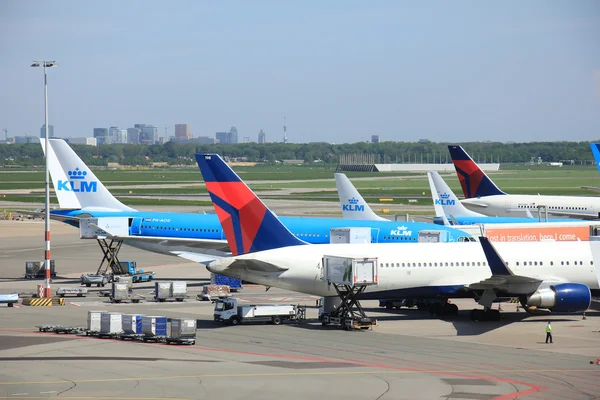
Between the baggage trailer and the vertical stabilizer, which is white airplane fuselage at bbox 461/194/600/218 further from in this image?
the baggage trailer

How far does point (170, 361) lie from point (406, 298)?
57.9ft

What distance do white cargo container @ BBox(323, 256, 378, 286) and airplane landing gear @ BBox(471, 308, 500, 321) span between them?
20.8 feet

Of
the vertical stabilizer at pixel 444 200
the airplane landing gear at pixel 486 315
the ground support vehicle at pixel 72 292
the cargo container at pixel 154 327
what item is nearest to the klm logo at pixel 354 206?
the vertical stabilizer at pixel 444 200

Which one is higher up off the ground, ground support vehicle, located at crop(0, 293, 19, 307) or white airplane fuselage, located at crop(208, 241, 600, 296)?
white airplane fuselage, located at crop(208, 241, 600, 296)

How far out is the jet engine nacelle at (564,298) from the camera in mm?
49875

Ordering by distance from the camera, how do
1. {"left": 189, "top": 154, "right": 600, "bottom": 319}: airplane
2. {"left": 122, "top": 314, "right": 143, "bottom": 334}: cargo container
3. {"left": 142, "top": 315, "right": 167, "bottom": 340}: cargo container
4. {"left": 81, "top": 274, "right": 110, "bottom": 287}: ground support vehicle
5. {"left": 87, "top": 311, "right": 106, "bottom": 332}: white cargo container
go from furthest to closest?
{"left": 81, "top": 274, "right": 110, "bottom": 287}: ground support vehicle, {"left": 189, "top": 154, "right": 600, "bottom": 319}: airplane, {"left": 87, "top": 311, "right": 106, "bottom": 332}: white cargo container, {"left": 122, "top": 314, "right": 143, "bottom": 334}: cargo container, {"left": 142, "top": 315, "right": 167, "bottom": 340}: cargo container

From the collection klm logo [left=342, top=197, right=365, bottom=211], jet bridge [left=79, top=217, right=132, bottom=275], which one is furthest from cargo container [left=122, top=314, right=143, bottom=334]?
klm logo [left=342, top=197, right=365, bottom=211]

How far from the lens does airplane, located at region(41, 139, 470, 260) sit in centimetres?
6812

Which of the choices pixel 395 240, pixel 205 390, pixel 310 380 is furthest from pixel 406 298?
pixel 205 390

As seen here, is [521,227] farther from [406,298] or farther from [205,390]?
[205,390]

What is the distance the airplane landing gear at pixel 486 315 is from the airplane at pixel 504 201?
43.9 meters

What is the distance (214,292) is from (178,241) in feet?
26.0

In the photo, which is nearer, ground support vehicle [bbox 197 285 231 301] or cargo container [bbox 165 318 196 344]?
cargo container [bbox 165 318 196 344]

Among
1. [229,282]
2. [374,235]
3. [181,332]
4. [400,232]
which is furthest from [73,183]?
[181,332]
